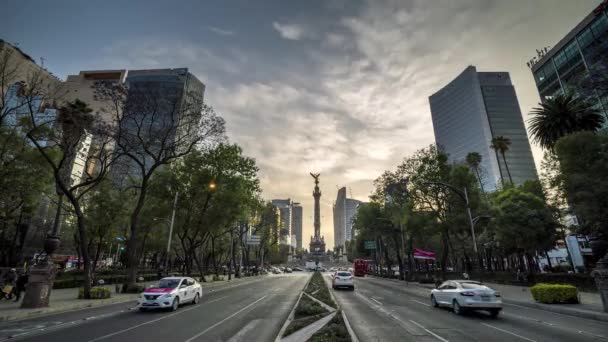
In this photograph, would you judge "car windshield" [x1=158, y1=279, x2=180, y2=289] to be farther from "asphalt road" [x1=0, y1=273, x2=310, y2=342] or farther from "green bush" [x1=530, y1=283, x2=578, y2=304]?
"green bush" [x1=530, y1=283, x2=578, y2=304]

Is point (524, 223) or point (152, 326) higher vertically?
point (524, 223)

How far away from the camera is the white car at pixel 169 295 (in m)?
14.8

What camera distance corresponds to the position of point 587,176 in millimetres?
23656

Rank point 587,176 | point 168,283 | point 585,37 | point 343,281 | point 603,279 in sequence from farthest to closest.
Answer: point 585,37, point 343,281, point 587,176, point 168,283, point 603,279

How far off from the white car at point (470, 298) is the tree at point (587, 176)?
1642cm

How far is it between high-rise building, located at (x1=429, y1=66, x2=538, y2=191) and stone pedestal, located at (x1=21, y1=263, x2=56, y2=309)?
141 m

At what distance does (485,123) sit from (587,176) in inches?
4902

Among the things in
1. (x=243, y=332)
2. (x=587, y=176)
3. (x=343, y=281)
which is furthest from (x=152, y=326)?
(x=587, y=176)

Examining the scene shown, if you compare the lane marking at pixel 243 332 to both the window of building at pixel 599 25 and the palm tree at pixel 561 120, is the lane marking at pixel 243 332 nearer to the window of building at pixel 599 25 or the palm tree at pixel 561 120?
the palm tree at pixel 561 120

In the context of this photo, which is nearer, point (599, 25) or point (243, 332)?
point (243, 332)

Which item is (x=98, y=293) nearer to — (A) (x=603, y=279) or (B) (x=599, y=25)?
(A) (x=603, y=279)

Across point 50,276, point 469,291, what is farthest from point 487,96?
point 50,276

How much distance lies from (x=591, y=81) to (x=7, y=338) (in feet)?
92.3

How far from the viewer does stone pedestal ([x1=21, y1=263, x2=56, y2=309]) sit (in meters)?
15.1
